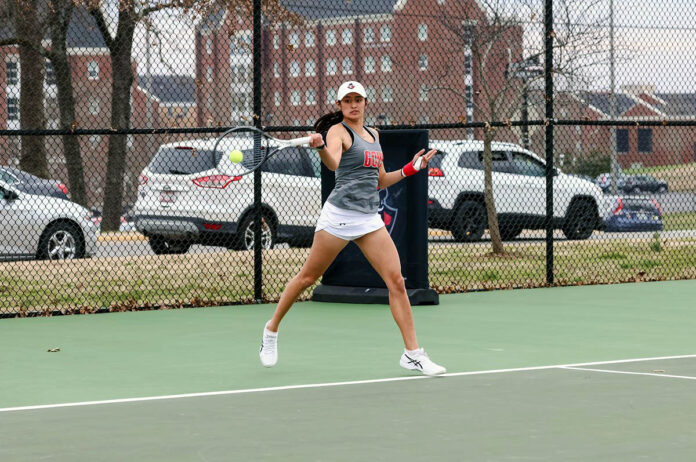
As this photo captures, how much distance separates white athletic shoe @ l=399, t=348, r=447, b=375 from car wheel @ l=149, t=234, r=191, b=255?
11362mm

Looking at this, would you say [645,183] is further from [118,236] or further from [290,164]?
[118,236]

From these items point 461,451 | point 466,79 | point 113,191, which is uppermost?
point 466,79

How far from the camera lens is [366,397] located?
25.5 feet

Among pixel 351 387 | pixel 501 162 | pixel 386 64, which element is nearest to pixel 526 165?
pixel 501 162

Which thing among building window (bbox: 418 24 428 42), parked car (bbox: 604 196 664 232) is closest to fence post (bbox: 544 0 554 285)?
building window (bbox: 418 24 428 42)

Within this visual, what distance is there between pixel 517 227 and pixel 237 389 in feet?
54.7

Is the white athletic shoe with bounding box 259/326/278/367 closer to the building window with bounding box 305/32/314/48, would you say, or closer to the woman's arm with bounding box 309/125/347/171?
the woman's arm with bounding box 309/125/347/171

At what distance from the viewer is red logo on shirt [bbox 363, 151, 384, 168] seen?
29.2ft

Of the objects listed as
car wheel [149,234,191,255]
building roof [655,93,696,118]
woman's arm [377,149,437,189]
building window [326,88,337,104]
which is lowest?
car wheel [149,234,191,255]

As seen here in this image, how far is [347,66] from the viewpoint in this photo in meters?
20.7

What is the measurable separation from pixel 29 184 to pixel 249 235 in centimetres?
323

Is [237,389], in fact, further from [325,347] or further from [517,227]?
[517,227]

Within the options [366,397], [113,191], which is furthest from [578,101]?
[366,397]

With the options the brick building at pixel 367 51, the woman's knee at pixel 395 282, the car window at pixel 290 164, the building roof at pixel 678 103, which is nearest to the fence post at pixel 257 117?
the brick building at pixel 367 51
